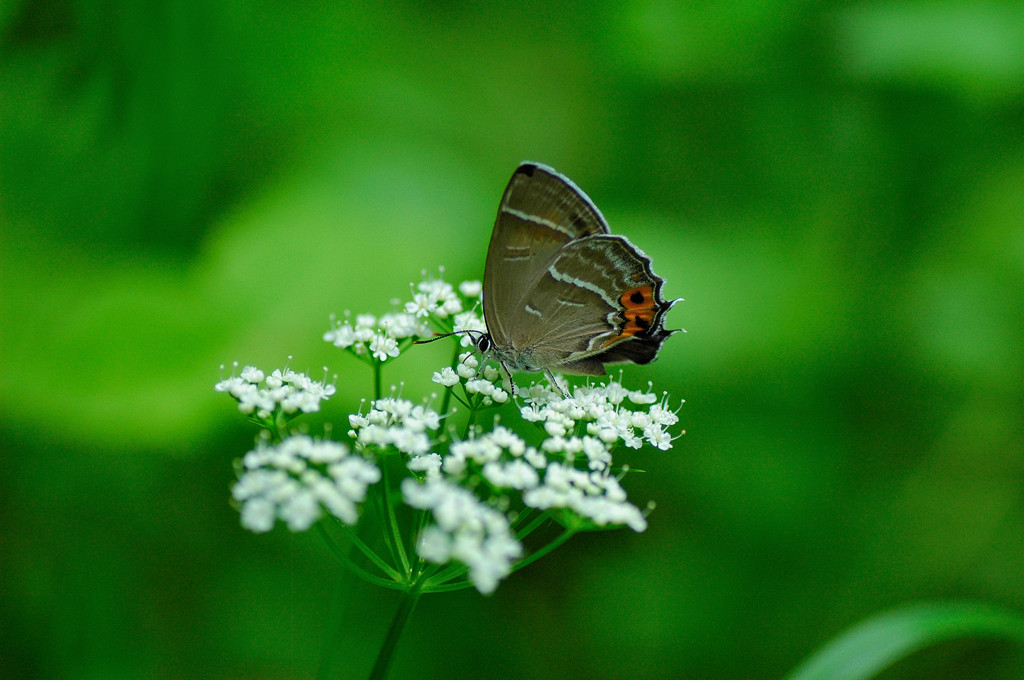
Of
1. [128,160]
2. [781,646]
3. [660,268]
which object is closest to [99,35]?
[128,160]

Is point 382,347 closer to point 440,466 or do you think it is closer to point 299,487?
point 440,466

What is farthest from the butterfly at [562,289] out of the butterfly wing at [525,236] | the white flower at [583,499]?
the white flower at [583,499]

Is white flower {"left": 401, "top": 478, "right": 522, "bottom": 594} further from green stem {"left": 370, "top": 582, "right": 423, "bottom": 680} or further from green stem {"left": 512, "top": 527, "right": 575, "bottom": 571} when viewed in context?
green stem {"left": 370, "top": 582, "right": 423, "bottom": 680}

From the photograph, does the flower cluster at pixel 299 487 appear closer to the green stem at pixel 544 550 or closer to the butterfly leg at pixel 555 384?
the green stem at pixel 544 550

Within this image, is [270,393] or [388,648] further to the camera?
[270,393]

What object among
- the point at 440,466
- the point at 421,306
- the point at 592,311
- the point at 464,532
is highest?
the point at 592,311

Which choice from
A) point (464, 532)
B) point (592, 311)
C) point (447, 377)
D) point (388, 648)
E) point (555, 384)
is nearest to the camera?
point (464, 532)

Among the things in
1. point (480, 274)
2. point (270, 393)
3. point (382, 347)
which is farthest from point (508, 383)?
point (480, 274)
